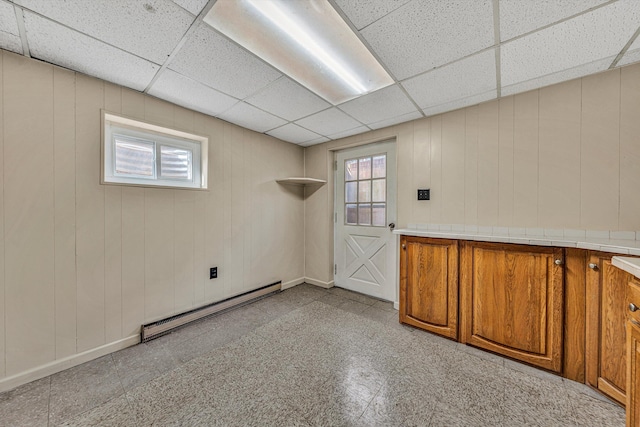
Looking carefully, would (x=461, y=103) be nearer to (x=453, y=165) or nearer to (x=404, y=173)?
(x=453, y=165)

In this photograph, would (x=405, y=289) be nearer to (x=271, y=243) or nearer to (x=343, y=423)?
(x=343, y=423)

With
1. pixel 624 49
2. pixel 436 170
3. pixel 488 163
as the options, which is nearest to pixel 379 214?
pixel 436 170

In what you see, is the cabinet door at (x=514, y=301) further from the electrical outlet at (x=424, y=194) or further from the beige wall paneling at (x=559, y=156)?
the electrical outlet at (x=424, y=194)

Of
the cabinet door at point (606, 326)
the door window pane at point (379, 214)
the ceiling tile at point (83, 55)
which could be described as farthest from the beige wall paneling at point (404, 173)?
the ceiling tile at point (83, 55)

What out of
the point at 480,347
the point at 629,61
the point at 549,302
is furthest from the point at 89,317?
the point at 629,61

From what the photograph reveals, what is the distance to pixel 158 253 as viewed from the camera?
2.27m

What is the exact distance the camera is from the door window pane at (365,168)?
327 centimetres

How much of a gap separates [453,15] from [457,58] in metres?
0.43

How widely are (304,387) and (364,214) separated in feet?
7.32

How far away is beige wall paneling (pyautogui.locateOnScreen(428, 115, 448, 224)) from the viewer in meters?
2.60

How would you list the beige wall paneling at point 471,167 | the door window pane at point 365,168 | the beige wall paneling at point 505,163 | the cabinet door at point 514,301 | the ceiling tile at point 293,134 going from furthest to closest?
the door window pane at point 365,168
the ceiling tile at point 293,134
the beige wall paneling at point 471,167
the beige wall paneling at point 505,163
the cabinet door at point 514,301

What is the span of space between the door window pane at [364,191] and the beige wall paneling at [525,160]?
1.57 m

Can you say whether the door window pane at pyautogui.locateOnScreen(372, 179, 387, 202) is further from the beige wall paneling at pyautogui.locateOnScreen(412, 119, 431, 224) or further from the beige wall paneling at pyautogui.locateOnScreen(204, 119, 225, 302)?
the beige wall paneling at pyautogui.locateOnScreen(204, 119, 225, 302)

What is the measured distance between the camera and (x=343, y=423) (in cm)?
130
